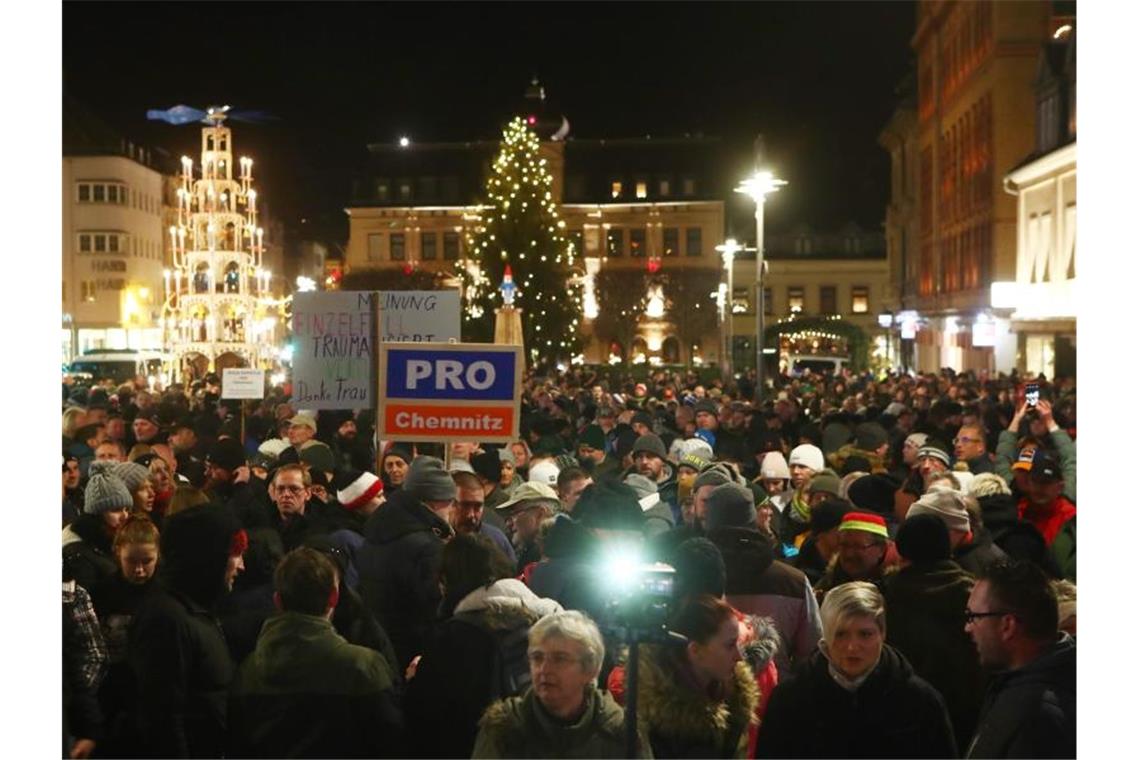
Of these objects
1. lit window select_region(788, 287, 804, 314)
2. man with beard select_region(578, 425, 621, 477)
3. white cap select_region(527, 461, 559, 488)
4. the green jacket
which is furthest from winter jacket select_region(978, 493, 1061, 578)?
lit window select_region(788, 287, 804, 314)

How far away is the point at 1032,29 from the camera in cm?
5150

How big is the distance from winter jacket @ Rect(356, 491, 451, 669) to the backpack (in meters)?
1.53

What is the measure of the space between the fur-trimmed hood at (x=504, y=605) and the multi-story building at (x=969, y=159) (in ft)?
107

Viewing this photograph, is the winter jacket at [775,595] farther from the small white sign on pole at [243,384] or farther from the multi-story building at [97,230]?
the multi-story building at [97,230]

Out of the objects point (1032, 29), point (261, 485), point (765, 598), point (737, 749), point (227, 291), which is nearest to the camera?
point (737, 749)

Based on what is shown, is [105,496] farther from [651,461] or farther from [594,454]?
[594,454]

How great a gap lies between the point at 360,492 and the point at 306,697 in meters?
3.78

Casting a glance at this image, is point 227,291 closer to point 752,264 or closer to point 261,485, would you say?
point 261,485

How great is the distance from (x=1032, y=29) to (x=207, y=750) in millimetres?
→ 49419

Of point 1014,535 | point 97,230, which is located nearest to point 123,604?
point 1014,535

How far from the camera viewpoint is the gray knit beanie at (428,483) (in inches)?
324

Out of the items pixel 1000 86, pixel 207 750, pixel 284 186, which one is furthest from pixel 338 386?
pixel 284 186

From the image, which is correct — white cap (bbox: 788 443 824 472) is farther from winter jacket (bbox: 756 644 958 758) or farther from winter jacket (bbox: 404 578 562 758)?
winter jacket (bbox: 756 644 958 758)

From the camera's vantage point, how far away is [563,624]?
5320 mm
